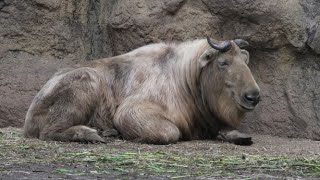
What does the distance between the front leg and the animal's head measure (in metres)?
0.14

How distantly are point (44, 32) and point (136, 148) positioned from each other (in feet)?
9.18

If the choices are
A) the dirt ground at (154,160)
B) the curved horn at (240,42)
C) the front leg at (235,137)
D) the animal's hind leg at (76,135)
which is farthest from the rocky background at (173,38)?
the animal's hind leg at (76,135)

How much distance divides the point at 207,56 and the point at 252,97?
0.72 meters

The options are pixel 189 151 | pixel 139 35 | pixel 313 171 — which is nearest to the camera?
pixel 313 171

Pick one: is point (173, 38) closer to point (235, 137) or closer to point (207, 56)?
point (207, 56)

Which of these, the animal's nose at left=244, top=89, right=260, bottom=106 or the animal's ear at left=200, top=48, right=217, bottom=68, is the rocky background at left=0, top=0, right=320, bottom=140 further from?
the animal's nose at left=244, top=89, right=260, bottom=106

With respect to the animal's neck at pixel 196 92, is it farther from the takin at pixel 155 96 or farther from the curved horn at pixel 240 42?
the curved horn at pixel 240 42

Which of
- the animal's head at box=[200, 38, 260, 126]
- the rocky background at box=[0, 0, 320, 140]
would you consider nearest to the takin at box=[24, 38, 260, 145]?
the animal's head at box=[200, 38, 260, 126]

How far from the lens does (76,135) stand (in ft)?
28.1

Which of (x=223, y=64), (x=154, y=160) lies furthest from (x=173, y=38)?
(x=154, y=160)

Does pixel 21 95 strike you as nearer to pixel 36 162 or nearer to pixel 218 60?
pixel 218 60

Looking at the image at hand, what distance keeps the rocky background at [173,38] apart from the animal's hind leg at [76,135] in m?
1.47

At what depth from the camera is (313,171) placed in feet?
21.7

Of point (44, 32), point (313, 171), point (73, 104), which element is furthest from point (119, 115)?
point (313, 171)
